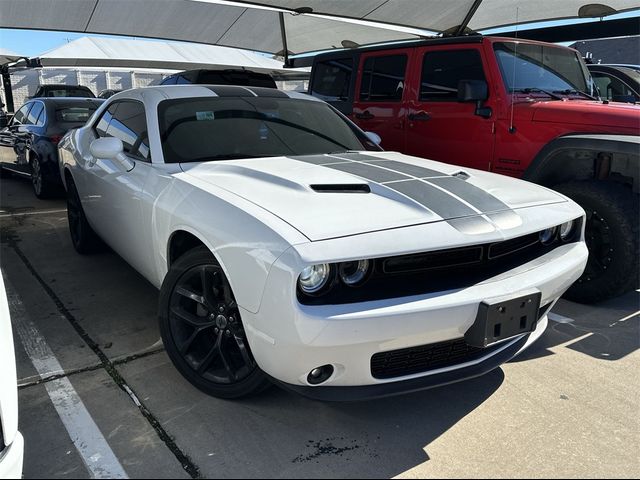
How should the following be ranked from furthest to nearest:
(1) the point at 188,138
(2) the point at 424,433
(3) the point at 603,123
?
(3) the point at 603,123 < (1) the point at 188,138 < (2) the point at 424,433

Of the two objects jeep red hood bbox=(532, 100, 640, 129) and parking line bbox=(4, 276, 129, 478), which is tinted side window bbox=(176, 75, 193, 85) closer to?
parking line bbox=(4, 276, 129, 478)

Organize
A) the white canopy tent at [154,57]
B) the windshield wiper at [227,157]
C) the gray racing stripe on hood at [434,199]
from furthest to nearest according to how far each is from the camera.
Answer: the white canopy tent at [154,57], the windshield wiper at [227,157], the gray racing stripe on hood at [434,199]

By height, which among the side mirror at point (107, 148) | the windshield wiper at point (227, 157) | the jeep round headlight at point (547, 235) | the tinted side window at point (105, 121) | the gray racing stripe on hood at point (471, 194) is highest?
the tinted side window at point (105, 121)

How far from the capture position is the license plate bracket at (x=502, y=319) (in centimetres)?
206

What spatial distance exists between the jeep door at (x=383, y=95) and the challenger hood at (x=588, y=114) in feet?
4.68

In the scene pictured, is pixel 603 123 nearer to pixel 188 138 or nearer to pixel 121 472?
pixel 188 138

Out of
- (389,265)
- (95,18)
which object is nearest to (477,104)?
(389,265)

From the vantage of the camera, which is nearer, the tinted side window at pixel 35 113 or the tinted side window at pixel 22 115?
the tinted side window at pixel 35 113

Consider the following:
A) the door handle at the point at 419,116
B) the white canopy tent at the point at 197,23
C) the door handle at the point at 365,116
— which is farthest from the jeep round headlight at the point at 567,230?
the white canopy tent at the point at 197,23

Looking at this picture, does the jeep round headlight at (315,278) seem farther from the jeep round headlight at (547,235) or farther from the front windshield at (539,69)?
the front windshield at (539,69)

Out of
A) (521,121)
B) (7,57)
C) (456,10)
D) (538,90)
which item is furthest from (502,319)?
(7,57)

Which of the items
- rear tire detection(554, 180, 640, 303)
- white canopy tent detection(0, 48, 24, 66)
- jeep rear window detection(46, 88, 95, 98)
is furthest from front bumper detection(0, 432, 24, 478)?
white canopy tent detection(0, 48, 24, 66)

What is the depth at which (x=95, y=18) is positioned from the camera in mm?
9438

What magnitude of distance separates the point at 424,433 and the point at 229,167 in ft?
5.55
